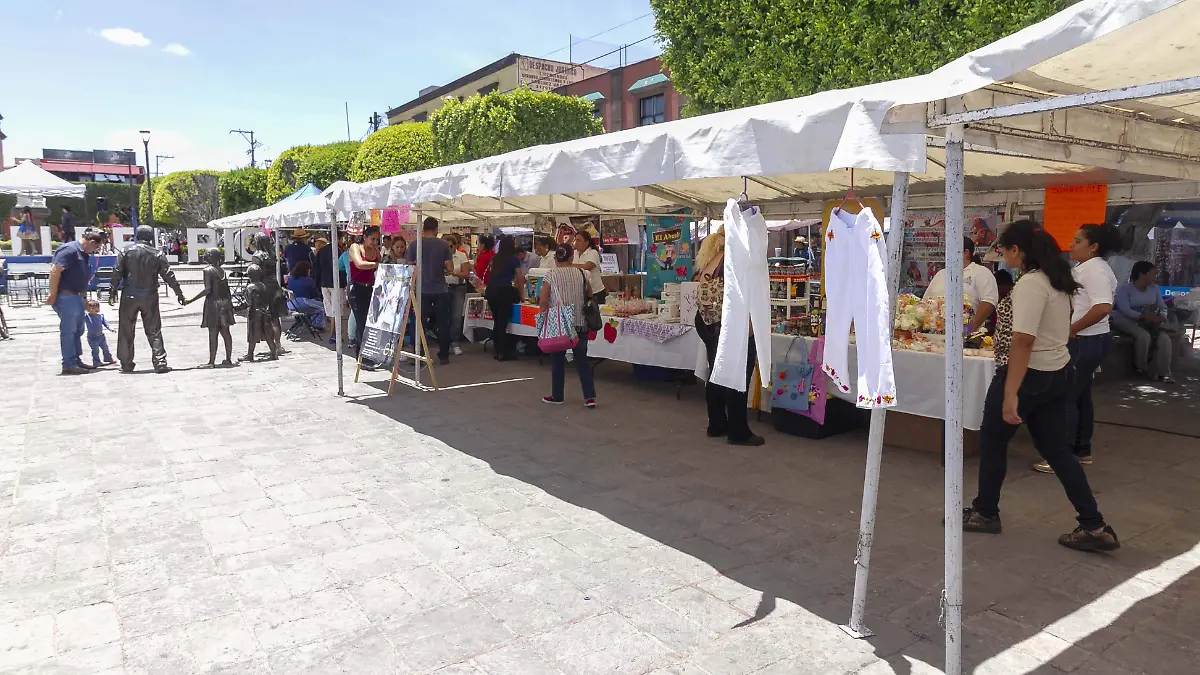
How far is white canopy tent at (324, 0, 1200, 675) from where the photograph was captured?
2348 millimetres

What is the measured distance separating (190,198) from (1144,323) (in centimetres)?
5474

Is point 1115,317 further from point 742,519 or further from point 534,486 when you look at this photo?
point 534,486

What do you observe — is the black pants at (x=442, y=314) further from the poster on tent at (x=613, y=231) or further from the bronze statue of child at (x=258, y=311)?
the poster on tent at (x=613, y=231)

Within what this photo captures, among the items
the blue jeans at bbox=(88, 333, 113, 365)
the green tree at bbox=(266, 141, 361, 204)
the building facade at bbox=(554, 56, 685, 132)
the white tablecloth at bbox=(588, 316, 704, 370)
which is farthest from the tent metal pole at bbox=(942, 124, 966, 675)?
the green tree at bbox=(266, 141, 361, 204)

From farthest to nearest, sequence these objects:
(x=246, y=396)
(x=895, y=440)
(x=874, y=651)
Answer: (x=246, y=396)
(x=895, y=440)
(x=874, y=651)

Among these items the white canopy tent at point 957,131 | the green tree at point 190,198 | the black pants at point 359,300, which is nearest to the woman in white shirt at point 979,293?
the white canopy tent at point 957,131

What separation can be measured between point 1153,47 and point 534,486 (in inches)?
153

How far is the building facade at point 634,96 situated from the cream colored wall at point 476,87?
4.85 metres

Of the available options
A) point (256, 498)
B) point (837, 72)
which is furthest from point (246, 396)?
point (837, 72)

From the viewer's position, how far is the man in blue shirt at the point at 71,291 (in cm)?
877

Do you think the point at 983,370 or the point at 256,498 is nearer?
the point at 256,498

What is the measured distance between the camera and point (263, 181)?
45.7 m

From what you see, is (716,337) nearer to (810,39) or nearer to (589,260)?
(589,260)

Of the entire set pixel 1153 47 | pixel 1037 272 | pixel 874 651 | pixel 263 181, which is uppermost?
pixel 263 181
